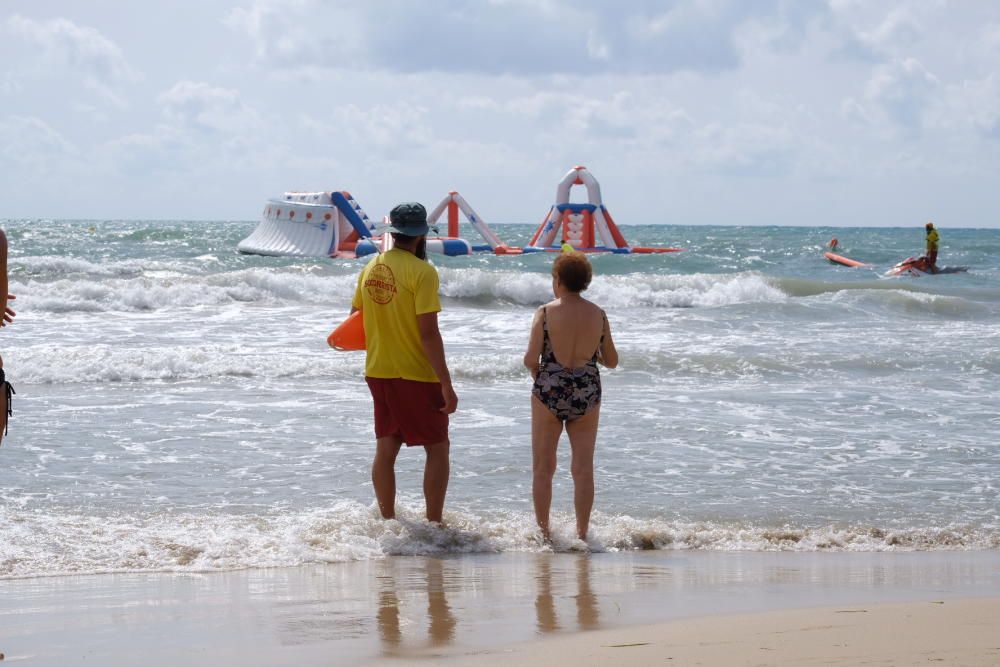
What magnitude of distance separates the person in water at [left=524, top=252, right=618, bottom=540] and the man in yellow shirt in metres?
0.42

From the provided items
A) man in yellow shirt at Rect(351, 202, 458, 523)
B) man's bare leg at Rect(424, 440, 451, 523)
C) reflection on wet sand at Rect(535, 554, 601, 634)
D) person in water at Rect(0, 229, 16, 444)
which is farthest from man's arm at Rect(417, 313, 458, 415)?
person in water at Rect(0, 229, 16, 444)

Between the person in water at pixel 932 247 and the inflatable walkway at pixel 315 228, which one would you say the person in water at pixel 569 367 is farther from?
the person in water at pixel 932 247

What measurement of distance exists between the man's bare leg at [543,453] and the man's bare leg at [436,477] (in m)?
0.40

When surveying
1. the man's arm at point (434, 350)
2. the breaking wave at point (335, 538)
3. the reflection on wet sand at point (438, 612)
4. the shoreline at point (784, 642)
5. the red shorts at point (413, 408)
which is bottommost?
the breaking wave at point (335, 538)

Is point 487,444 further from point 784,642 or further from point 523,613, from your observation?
point 784,642

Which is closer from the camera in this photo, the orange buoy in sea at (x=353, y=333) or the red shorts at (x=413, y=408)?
the red shorts at (x=413, y=408)

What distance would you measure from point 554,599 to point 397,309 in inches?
61.4

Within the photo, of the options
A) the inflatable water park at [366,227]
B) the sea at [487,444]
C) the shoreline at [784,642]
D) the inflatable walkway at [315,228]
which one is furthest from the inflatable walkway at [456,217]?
the shoreline at [784,642]

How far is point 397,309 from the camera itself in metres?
4.89

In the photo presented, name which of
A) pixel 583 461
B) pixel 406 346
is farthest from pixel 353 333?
pixel 583 461

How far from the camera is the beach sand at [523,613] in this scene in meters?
3.05

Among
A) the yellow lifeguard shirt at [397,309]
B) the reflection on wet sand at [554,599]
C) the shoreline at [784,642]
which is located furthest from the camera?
the yellow lifeguard shirt at [397,309]

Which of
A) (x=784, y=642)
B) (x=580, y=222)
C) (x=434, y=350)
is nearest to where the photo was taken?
(x=784, y=642)

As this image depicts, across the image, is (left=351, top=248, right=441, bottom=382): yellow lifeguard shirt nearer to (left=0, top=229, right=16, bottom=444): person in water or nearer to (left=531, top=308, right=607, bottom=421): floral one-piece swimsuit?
(left=531, top=308, right=607, bottom=421): floral one-piece swimsuit
